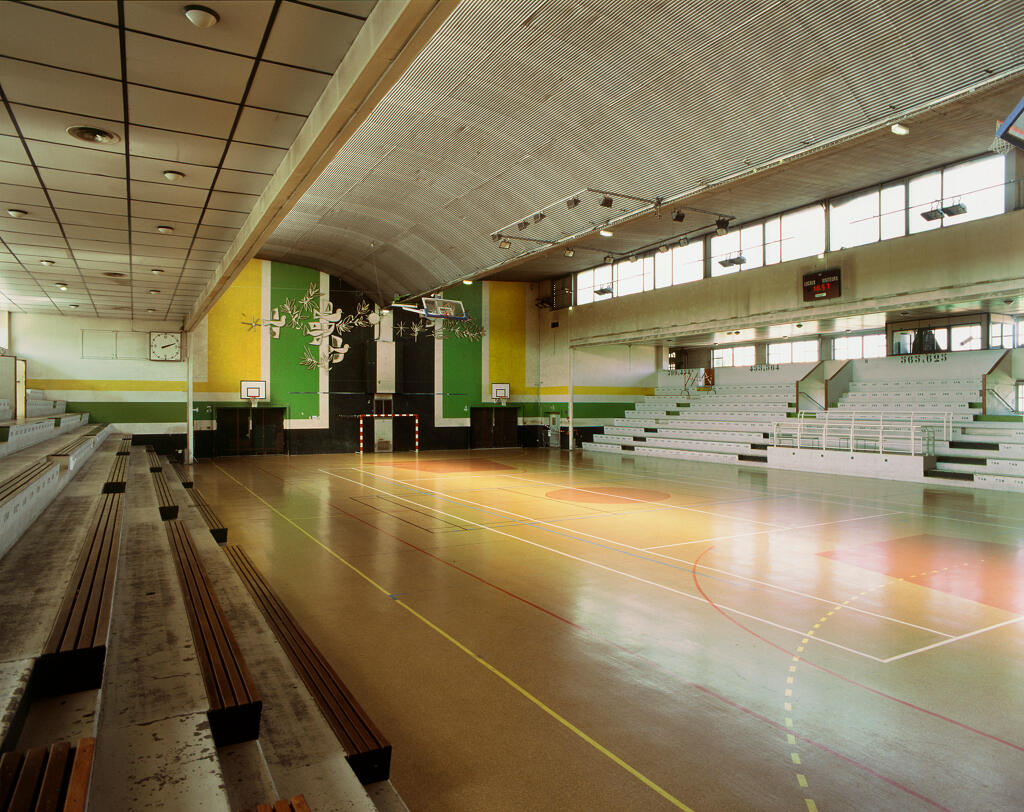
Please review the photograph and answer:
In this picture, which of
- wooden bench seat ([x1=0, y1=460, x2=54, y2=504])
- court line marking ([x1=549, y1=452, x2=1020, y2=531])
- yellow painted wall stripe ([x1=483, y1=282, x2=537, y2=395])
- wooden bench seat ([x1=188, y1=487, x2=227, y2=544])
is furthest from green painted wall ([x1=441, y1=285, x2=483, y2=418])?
wooden bench seat ([x1=0, y1=460, x2=54, y2=504])

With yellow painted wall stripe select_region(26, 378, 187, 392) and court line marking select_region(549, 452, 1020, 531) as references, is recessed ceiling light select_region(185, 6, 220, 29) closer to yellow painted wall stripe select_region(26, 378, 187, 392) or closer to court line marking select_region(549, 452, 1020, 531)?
court line marking select_region(549, 452, 1020, 531)

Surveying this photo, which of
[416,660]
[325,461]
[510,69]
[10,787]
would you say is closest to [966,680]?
[416,660]

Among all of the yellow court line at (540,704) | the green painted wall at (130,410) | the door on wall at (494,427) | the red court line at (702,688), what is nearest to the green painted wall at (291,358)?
the green painted wall at (130,410)

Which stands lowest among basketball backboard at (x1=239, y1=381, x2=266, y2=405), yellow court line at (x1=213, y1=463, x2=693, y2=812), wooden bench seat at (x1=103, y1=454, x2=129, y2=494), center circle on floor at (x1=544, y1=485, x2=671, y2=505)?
center circle on floor at (x1=544, y1=485, x2=671, y2=505)

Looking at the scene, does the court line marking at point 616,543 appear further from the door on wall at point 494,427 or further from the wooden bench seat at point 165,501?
the door on wall at point 494,427

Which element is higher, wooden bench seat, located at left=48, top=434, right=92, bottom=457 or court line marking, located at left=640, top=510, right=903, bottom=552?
wooden bench seat, located at left=48, top=434, right=92, bottom=457

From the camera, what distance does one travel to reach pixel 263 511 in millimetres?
9695

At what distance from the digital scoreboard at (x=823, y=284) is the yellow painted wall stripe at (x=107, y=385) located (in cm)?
1795

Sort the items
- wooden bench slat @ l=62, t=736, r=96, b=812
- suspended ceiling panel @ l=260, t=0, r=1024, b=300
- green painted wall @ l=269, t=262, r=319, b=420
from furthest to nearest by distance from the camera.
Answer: green painted wall @ l=269, t=262, r=319, b=420 → suspended ceiling panel @ l=260, t=0, r=1024, b=300 → wooden bench slat @ l=62, t=736, r=96, b=812

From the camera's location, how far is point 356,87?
3.49 meters

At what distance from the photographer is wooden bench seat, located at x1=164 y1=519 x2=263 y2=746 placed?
262 centimetres

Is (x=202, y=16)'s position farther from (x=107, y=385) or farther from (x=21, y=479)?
(x=107, y=385)

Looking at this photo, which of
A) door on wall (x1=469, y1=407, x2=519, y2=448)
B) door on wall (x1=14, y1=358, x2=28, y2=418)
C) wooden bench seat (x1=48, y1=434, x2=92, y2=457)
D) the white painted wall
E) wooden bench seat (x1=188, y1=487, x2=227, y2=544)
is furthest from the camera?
door on wall (x1=469, y1=407, x2=519, y2=448)

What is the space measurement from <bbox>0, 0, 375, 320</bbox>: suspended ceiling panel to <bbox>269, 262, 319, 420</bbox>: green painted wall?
13.0m
